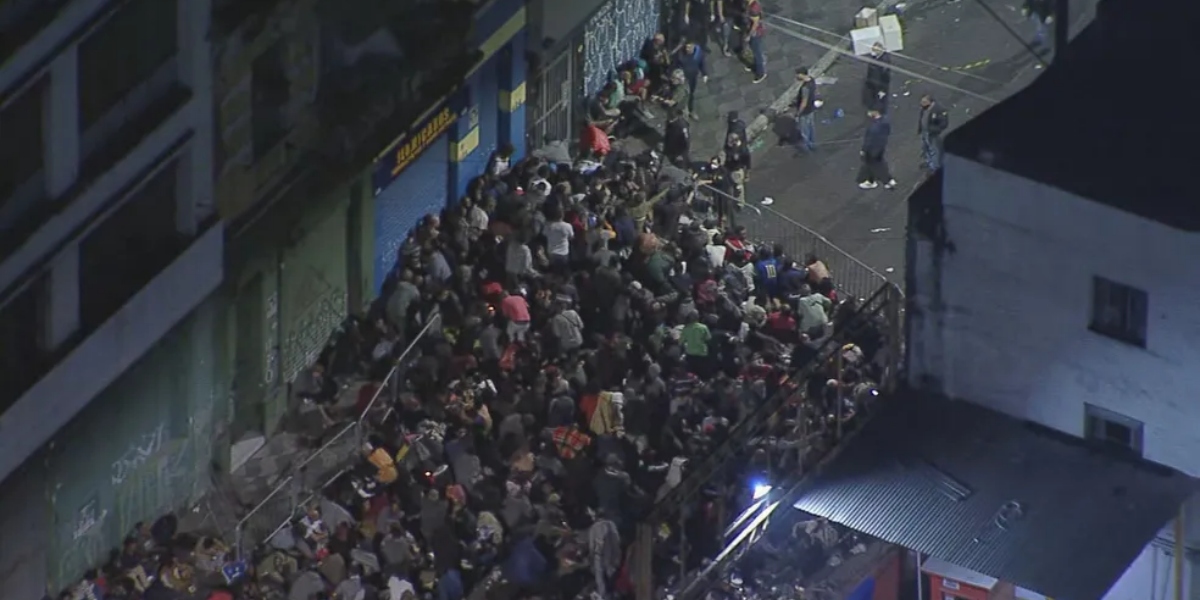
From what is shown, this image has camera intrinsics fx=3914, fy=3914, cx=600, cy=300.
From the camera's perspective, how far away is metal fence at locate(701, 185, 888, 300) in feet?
215

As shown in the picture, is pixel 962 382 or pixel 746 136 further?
pixel 746 136

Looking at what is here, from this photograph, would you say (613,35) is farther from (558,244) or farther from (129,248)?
(129,248)

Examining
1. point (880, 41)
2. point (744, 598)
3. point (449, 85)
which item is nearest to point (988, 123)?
point (744, 598)

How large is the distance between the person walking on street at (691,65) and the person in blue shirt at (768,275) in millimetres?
8125

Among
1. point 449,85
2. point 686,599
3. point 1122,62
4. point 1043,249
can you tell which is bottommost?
point 686,599

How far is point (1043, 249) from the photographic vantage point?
54.7 m

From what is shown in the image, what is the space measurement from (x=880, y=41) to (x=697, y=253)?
11.7 meters

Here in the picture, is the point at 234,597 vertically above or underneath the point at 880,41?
underneath

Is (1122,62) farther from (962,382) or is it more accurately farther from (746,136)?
(746,136)

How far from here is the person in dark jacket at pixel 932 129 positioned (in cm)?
6975

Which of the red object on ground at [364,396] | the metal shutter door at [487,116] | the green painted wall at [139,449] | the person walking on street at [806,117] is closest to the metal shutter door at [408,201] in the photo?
the metal shutter door at [487,116]

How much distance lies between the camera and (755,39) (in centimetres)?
7275

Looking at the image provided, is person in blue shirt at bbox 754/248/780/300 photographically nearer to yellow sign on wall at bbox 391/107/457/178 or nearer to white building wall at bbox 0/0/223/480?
yellow sign on wall at bbox 391/107/457/178

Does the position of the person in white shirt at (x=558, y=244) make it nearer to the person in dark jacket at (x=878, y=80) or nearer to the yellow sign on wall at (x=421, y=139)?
Result: the yellow sign on wall at (x=421, y=139)
